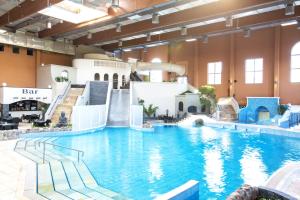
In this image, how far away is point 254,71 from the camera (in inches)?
805

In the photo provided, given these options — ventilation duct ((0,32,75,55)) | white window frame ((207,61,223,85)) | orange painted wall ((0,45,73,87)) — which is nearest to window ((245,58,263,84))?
white window frame ((207,61,223,85))

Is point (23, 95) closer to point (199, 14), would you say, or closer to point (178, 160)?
point (178, 160)

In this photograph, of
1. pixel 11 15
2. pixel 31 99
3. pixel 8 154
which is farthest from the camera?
pixel 31 99

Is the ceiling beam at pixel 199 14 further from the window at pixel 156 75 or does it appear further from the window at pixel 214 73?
the window at pixel 156 75

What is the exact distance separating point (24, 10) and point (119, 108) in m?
8.90

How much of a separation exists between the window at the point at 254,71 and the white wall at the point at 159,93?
5.56 meters

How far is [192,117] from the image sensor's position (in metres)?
19.5

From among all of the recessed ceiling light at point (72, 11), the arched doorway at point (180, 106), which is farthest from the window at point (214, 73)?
the recessed ceiling light at point (72, 11)

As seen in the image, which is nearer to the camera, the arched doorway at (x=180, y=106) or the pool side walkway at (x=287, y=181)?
the pool side walkway at (x=287, y=181)

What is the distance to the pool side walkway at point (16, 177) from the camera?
15.3 ft

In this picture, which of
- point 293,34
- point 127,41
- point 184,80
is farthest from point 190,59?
point 293,34

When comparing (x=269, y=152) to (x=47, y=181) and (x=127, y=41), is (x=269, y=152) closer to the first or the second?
(x=47, y=181)

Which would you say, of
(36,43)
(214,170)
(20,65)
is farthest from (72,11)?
(20,65)

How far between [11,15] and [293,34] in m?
18.8
